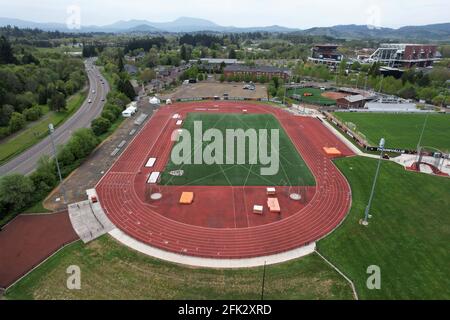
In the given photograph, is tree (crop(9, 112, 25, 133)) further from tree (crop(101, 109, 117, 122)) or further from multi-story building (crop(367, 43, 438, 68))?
multi-story building (crop(367, 43, 438, 68))

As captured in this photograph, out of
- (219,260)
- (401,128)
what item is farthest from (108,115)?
(401,128)

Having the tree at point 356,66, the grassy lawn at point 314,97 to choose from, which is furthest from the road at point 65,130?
the tree at point 356,66

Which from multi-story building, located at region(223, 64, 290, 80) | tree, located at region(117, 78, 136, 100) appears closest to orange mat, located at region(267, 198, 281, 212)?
tree, located at region(117, 78, 136, 100)

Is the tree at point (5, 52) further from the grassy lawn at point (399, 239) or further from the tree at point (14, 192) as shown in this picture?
the grassy lawn at point (399, 239)

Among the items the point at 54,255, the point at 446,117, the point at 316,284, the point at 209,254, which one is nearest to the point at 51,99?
the point at 54,255

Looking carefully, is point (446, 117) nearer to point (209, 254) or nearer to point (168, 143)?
point (168, 143)

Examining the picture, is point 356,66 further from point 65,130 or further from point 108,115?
point 65,130
